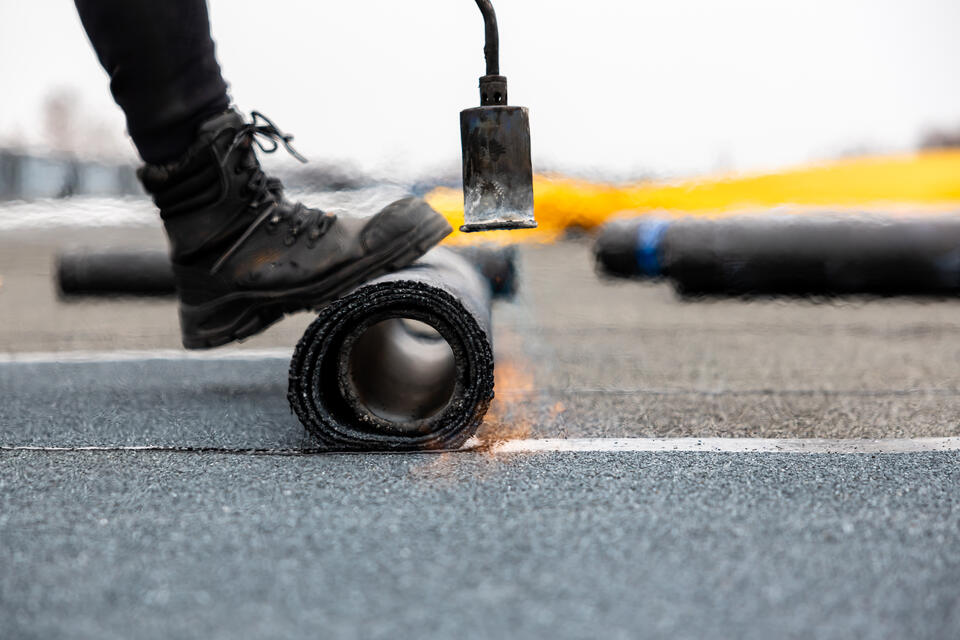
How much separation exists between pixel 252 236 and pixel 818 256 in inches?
98.1

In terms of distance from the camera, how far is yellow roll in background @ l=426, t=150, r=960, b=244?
4.10m

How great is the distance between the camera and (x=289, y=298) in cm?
178

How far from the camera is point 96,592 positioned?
2.92ft

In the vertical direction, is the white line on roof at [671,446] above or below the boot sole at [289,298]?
below

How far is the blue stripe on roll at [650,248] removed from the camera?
12.4 feet

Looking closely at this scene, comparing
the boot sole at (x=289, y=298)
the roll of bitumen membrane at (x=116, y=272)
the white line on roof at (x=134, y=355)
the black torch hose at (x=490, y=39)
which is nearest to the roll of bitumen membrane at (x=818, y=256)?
the white line on roof at (x=134, y=355)

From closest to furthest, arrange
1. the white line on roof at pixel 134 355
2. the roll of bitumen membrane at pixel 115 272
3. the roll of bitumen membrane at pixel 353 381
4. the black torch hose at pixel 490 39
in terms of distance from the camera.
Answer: the roll of bitumen membrane at pixel 353 381, the black torch hose at pixel 490 39, the white line on roof at pixel 134 355, the roll of bitumen membrane at pixel 115 272

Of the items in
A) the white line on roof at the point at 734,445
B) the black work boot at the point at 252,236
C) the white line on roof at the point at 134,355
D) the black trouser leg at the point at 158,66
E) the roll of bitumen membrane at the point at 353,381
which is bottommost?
the white line on roof at the point at 734,445

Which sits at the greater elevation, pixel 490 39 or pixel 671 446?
pixel 490 39

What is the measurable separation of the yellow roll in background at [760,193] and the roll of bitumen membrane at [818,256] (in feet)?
0.46

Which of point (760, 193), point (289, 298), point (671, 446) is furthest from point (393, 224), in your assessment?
point (760, 193)

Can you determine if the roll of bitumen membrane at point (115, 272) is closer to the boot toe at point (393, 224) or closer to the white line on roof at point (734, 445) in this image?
the boot toe at point (393, 224)

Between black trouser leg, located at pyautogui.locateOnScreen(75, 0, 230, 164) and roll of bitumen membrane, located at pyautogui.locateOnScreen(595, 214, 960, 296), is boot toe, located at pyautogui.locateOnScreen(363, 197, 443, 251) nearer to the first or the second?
black trouser leg, located at pyautogui.locateOnScreen(75, 0, 230, 164)

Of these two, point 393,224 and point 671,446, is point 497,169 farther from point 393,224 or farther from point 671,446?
point 671,446
